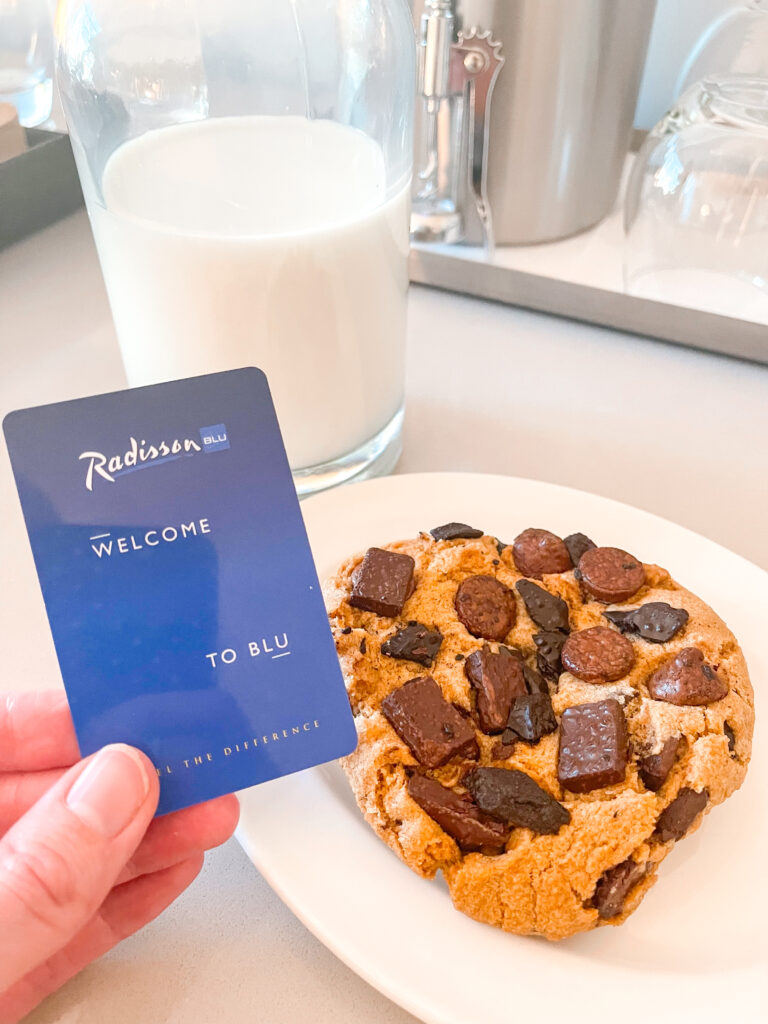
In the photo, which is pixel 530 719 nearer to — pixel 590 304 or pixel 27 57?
pixel 590 304

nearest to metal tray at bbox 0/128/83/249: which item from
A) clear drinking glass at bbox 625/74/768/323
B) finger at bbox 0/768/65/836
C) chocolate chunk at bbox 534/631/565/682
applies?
clear drinking glass at bbox 625/74/768/323

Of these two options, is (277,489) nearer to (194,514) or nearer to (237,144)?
(194,514)

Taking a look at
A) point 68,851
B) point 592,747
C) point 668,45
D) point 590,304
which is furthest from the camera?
point 668,45

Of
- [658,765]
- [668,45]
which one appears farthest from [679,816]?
[668,45]

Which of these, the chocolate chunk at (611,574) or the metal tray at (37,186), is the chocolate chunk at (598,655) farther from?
the metal tray at (37,186)

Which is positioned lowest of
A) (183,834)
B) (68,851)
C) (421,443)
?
(421,443)

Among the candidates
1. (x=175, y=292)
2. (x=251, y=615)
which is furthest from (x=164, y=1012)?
(x=175, y=292)
